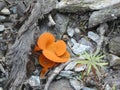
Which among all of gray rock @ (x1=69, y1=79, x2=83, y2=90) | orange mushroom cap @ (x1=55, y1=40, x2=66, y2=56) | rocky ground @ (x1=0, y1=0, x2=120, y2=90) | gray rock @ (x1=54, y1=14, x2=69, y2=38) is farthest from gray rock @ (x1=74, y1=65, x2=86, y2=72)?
gray rock @ (x1=54, y1=14, x2=69, y2=38)

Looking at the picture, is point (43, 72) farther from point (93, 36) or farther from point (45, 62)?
point (93, 36)

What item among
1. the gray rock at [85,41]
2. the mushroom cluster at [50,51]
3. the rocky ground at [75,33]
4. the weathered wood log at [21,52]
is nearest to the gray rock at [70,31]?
the rocky ground at [75,33]

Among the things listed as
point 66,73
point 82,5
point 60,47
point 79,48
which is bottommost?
point 66,73

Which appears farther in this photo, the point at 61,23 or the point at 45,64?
the point at 61,23

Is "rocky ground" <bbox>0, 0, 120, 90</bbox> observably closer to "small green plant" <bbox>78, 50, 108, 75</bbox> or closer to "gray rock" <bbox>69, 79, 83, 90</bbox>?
"gray rock" <bbox>69, 79, 83, 90</bbox>

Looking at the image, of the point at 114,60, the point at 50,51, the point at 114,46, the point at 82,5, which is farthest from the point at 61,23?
the point at 114,60

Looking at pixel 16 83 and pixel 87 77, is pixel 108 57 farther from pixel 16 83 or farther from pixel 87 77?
pixel 16 83

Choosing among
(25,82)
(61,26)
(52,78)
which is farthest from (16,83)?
(61,26)

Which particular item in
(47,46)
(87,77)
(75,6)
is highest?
(75,6)
